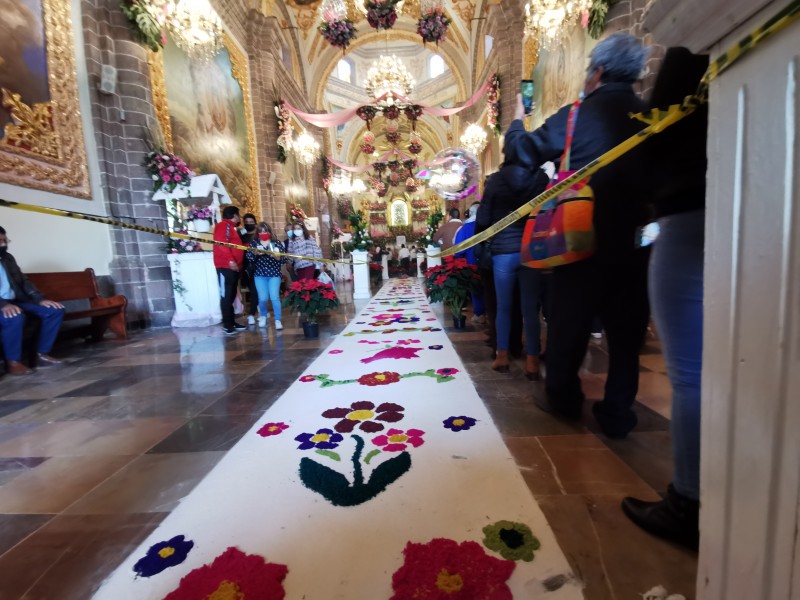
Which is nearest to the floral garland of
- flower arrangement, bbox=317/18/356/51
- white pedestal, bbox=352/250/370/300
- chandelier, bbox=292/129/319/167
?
flower arrangement, bbox=317/18/356/51

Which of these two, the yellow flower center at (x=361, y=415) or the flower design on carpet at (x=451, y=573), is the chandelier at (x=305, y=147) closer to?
the yellow flower center at (x=361, y=415)

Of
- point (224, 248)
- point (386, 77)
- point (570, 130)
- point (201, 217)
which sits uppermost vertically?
point (386, 77)

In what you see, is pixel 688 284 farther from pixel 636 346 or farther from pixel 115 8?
pixel 115 8

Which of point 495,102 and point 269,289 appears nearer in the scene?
point 269,289

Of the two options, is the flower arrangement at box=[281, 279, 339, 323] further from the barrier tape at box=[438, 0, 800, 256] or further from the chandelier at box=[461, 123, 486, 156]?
the chandelier at box=[461, 123, 486, 156]

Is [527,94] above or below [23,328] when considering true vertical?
above

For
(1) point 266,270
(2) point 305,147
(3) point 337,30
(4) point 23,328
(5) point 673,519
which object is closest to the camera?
(5) point 673,519

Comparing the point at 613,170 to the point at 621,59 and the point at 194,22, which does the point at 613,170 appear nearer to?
the point at 621,59

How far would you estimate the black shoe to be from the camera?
1005mm

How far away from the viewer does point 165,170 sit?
5258 millimetres

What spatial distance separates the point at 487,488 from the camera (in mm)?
1296

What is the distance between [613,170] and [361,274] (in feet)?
21.8

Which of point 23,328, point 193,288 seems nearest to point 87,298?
point 193,288

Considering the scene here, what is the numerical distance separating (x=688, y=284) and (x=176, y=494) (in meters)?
1.73
